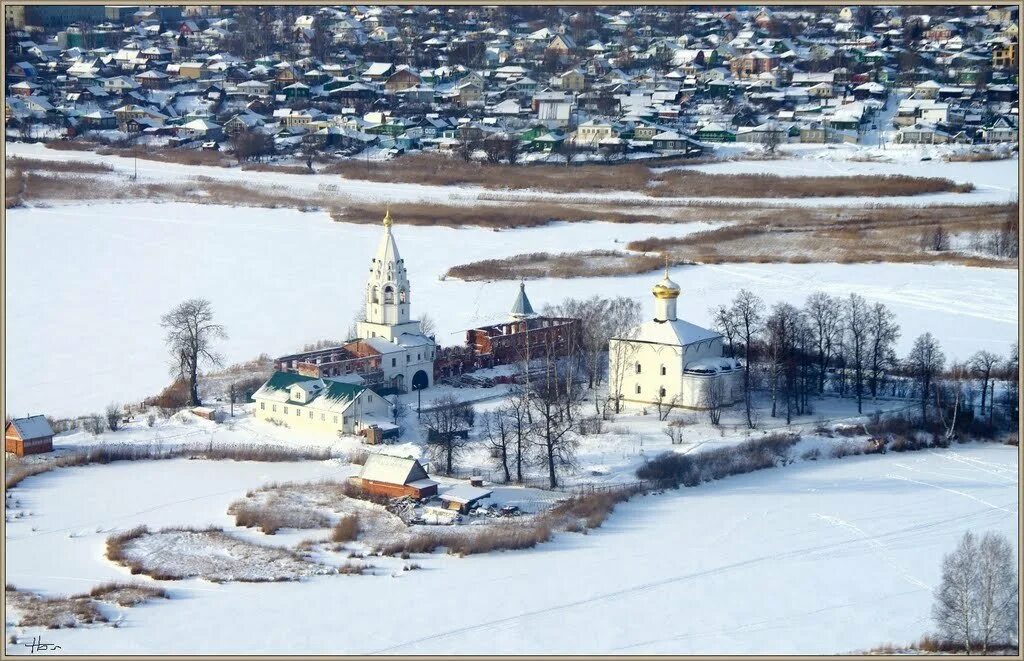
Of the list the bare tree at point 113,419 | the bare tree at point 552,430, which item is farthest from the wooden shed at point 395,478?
the bare tree at point 113,419

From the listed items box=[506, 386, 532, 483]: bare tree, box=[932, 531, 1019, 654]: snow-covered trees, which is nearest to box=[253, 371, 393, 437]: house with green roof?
box=[506, 386, 532, 483]: bare tree

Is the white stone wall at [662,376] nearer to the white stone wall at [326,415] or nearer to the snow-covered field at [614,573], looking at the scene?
the snow-covered field at [614,573]

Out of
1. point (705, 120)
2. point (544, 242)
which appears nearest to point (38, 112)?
point (705, 120)

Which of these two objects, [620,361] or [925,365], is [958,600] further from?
[620,361]

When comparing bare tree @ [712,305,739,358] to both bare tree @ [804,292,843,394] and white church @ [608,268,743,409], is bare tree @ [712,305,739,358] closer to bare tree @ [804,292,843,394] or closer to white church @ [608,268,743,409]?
white church @ [608,268,743,409]

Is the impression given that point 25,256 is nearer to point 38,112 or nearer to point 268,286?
point 268,286
